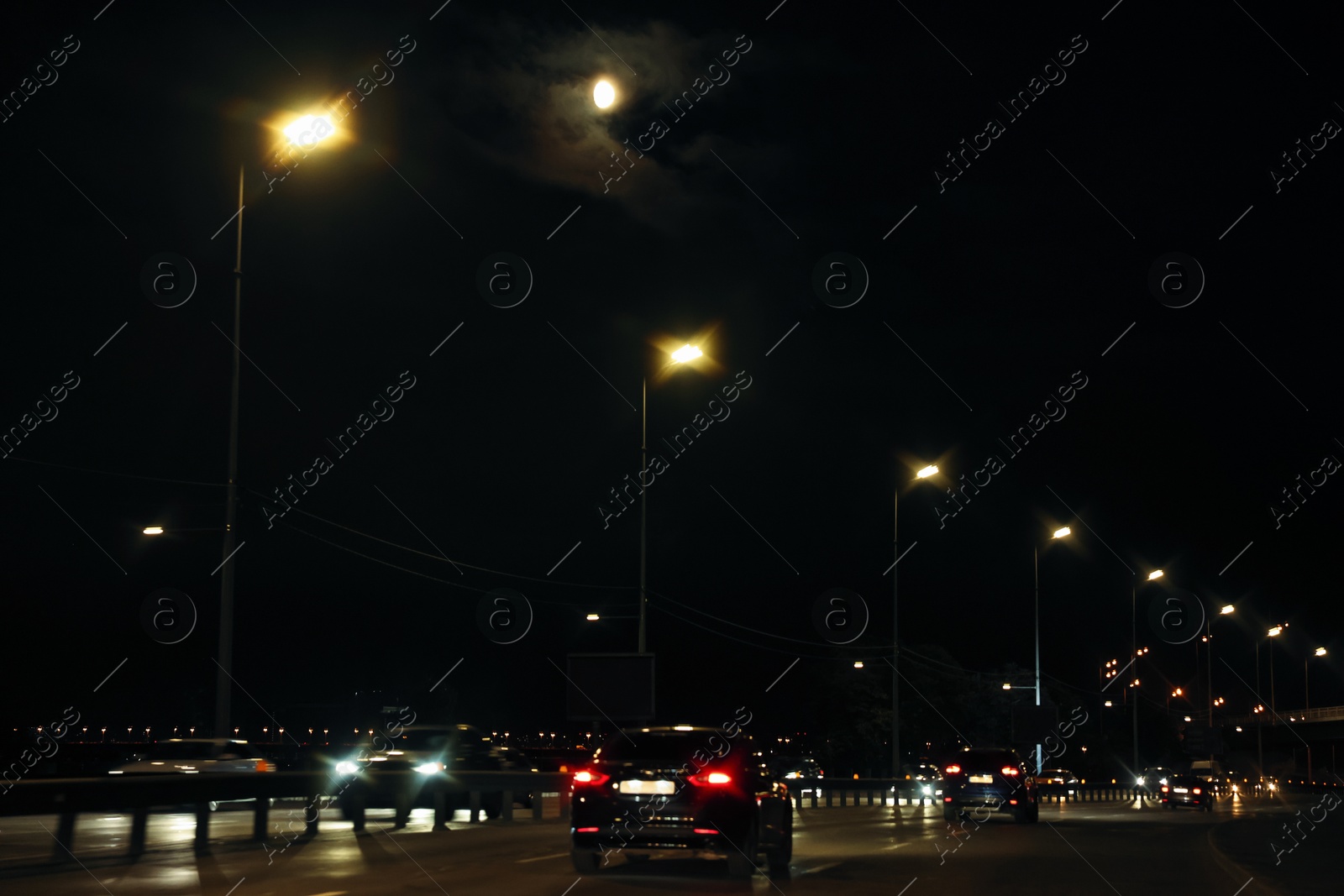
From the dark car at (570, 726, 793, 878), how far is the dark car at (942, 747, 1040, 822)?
56.8 ft

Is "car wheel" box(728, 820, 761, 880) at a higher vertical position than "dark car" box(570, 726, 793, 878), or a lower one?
lower

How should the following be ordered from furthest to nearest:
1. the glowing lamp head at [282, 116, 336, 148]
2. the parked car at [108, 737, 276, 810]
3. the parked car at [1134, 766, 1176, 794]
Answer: the parked car at [1134, 766, 1176, 794], the parked car at [108, 737, 276, 810], the glowing lamp head at [282, 116, 336, 148]

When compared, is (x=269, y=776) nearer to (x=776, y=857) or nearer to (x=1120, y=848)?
(x=776, y=857)

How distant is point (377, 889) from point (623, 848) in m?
3.67

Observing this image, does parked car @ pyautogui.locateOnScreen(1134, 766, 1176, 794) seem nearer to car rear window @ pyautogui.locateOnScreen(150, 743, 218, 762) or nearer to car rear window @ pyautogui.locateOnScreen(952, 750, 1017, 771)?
car rear window @ pyautogui.locateOnScreen(952, 750, 1017, 771)

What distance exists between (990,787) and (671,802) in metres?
18.6

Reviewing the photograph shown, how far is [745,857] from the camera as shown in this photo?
15227mm

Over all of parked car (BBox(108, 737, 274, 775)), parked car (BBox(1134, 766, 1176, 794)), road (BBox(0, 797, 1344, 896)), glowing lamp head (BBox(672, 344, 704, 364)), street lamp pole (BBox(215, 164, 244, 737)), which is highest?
glowing lamp head (BBox(672, 344, 704, 364))

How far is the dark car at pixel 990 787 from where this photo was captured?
3181cm

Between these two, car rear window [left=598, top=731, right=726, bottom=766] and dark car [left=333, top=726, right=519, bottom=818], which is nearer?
car rear window [left=598, top=731, right=726, bottom=766]

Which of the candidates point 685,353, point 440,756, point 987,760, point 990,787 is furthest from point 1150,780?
point 440,756

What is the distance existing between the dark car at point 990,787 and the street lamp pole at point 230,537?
16204mm

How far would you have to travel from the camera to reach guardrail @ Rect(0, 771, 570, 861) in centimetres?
1548

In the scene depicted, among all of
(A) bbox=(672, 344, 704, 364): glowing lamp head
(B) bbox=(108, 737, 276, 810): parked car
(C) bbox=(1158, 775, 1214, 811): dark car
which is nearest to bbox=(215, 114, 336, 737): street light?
(B) bbox=(108, 737, 276, 810): parked car
